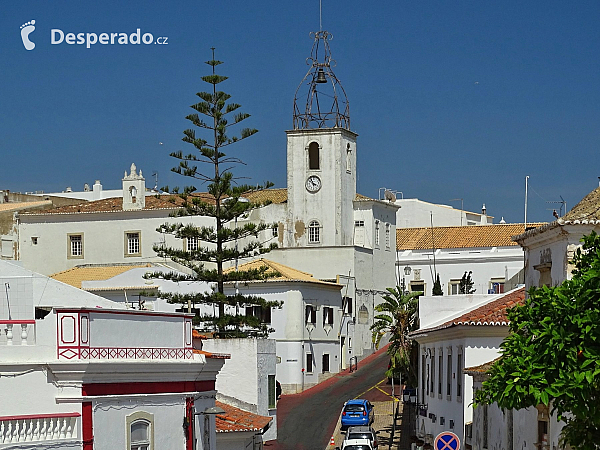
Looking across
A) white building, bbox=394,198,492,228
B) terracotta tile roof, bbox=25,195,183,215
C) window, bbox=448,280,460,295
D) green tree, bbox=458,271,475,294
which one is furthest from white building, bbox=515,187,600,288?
white building, bbox=394,198,492,228

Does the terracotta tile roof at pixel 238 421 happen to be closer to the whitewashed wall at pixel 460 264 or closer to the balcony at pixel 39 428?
the balcony at pixel 39 428

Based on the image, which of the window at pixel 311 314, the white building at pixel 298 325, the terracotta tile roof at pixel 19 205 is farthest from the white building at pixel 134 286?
the terracotta tile roof at pixel 19 205

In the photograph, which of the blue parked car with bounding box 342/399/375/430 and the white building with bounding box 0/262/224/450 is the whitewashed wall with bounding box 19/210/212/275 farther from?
the white building with bounding box 0/262/224/450

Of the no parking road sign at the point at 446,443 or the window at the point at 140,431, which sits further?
the window at the point at 140,431

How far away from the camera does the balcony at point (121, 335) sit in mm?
17422

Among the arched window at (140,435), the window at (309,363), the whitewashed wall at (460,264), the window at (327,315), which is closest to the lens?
the arched window at (140,435)

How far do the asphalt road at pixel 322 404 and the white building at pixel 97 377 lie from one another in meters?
14.0

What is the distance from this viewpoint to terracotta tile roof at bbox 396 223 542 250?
234 feet

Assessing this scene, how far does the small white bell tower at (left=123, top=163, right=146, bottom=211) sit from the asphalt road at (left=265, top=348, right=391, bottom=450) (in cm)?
1497

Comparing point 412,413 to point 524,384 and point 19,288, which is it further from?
point 524,384

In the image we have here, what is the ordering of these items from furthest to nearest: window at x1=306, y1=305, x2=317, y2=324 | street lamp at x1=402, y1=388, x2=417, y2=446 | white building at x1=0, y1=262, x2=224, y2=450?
window at x1=306, y1=305, x2=317, y2=324 → street lamp at x1=402, y1=388, x2=417, y2=446 → white building at x1=0, y1=262, x2=224, y2=450

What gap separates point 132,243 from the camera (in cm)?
6284

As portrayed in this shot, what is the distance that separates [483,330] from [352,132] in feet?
122

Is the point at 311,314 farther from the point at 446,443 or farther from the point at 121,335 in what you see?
the point at 446,443
